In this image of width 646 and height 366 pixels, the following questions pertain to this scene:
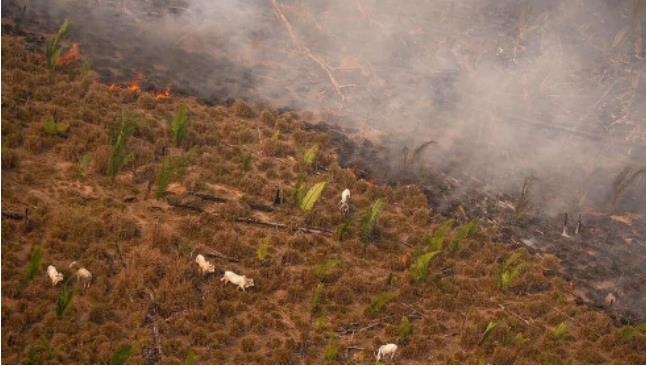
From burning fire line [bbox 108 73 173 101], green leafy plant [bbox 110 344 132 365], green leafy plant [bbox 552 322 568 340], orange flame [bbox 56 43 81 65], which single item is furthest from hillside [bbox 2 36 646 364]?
orange flame [bbox 56 43 81 65]

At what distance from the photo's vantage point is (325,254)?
9.84 m

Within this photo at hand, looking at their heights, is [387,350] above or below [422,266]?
below

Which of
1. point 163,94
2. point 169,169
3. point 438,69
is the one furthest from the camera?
point 438,69

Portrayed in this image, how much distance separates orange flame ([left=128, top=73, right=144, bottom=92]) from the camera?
12889 mm

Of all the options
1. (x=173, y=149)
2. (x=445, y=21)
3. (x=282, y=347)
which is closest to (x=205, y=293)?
(x=282, y=347)

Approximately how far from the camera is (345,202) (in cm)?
1100

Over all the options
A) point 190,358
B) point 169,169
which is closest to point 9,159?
A: point 169,169

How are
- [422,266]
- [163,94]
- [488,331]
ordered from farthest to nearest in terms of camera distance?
[163,94] < [422,266] < [488,331]

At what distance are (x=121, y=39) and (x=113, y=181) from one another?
613cm

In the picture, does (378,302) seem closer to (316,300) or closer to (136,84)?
(316,300)

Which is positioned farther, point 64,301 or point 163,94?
point 163,94

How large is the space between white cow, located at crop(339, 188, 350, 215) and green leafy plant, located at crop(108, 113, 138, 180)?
3.72 m

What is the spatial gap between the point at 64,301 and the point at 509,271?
6832 mm

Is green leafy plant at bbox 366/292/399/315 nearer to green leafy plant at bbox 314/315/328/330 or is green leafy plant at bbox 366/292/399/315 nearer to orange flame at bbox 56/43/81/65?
green leafy plant at bbox 314/315/328/330
